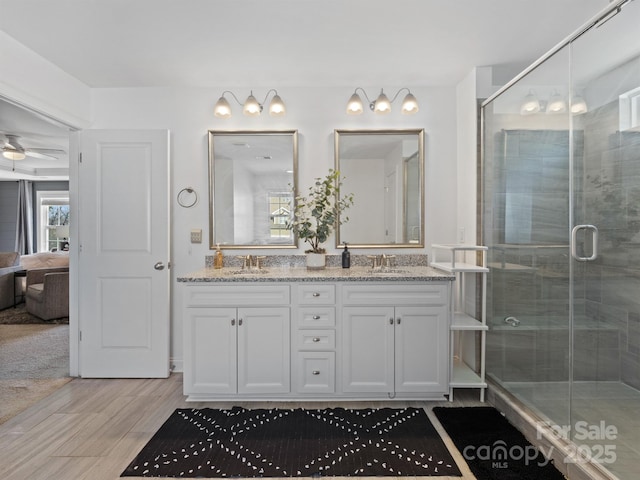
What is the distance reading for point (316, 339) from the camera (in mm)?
2514

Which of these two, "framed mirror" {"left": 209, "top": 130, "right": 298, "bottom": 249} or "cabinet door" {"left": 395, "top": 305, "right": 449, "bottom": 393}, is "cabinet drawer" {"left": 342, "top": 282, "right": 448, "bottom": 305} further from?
"framed mirror" {"left": 209, "top": 130, "right": 298, "bottom": 249}

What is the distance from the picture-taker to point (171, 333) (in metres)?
3.13

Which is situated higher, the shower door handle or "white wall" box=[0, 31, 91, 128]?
"white wall" box=[0, 31, 91, 128]

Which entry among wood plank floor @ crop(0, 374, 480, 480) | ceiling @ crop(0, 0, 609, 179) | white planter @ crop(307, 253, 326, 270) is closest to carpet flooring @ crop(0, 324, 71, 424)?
wood plank floor @ crop(0, 374, 480, 480)

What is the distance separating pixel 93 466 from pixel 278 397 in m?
1.09

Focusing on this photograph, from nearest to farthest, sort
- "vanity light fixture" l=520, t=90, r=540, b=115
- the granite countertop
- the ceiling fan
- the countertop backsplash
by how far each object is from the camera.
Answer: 1. "vanity light fixture" l=520, t=90, r=540, b=115
2. the granite countertop
3. the countertop backsplash
4. the ceiling fan

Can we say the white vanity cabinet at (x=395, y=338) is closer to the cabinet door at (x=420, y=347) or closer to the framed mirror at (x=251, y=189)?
the cabinet door at (x=420, y=347)

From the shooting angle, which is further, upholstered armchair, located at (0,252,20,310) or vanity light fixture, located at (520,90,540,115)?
upholstered armchair, located at (0,252,20,310)

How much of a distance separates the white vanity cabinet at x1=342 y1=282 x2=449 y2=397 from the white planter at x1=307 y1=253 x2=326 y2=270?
1.39 ft

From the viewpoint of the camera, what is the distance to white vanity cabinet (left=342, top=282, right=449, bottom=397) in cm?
250

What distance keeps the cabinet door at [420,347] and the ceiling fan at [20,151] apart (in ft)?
16.6

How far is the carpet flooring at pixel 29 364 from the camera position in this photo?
8.71 ft

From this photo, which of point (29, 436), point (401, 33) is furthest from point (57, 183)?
point (401, 33)

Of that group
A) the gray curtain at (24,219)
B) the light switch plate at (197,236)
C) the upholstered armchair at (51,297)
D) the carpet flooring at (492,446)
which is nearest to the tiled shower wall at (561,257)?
the carpet flooring at (492,446)
